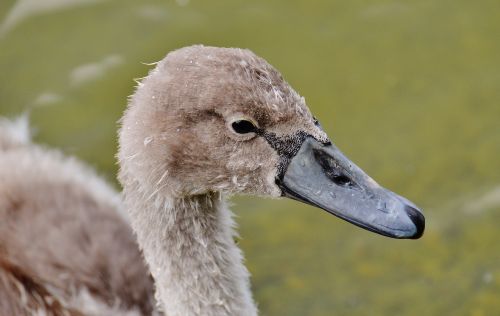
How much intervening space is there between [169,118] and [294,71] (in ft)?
10.0

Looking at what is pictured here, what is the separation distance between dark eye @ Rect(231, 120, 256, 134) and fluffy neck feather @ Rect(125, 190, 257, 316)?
48cm

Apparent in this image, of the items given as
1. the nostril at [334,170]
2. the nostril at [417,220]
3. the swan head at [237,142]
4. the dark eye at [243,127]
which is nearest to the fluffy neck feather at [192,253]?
the swan head at [237,142]

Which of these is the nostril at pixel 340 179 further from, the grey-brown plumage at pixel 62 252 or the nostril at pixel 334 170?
the grey-brown plumage at pixel 62 252

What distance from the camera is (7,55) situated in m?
7.51

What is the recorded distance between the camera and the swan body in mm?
4266

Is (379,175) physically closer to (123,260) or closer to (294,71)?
(294,71)

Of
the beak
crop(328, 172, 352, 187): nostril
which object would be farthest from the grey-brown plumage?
crop(328, 172, 352, 187): nostril

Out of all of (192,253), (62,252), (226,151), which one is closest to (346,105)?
(62,252)

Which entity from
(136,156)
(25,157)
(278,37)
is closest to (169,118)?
(136,156)

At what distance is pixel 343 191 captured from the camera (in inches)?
172

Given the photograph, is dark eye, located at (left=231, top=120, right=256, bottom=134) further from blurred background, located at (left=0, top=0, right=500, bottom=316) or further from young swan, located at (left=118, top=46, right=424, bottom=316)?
blurred background, located at (left=0, top=0, right=500, bottom=316)

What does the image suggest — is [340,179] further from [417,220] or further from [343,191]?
[417,220]

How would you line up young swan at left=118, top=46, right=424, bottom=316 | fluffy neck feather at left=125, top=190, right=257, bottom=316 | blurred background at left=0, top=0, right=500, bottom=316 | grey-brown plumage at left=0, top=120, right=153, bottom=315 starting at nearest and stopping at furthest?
young swan at left=118, top=46, right=424, bottom=316 < fluffy neck feather at left=125, top=190, right=257, bottom=316 < grey-brown plumage at left=0, top=120, right=153, bottom=315 < blurred background at left=0, top=0, right=500, bottom=316

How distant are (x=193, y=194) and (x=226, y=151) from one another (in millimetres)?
327
